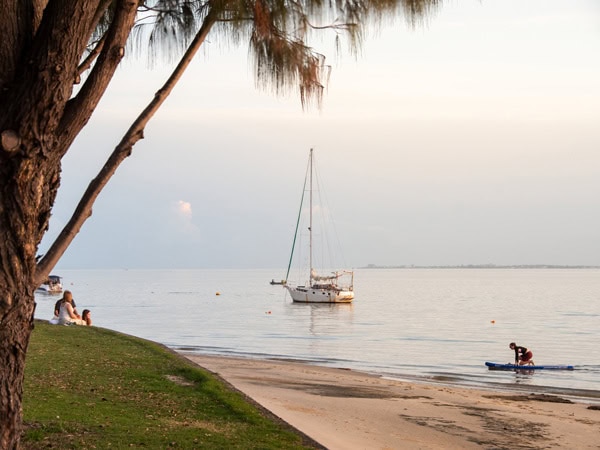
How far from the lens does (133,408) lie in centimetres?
984

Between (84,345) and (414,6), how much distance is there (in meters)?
13.1

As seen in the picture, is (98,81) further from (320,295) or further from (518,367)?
(320,295)

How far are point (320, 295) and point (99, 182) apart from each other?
7267 cm

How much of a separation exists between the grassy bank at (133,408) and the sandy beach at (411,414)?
1.01 meters

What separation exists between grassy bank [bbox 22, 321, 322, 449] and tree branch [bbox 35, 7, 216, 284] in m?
2.89

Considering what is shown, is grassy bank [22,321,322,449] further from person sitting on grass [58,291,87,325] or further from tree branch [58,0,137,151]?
person sitting on grass [58,291,87,325]

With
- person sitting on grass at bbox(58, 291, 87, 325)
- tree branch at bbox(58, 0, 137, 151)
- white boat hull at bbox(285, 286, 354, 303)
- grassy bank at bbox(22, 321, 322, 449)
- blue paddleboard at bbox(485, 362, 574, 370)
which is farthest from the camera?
white boat hull at bbox(285, 286, 354, 303)

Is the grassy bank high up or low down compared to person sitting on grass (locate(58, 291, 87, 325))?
down

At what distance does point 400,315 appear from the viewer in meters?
65.6

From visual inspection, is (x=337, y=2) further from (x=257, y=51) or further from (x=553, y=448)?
(x=553, y=448)

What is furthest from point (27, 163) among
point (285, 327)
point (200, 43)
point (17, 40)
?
point (285, 327)

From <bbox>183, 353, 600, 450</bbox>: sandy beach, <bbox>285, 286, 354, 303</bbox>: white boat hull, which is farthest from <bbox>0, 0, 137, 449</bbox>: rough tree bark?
<bbox>285, 286, 354, 303</bbox>: white boat hull

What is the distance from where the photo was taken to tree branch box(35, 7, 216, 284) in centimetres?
537

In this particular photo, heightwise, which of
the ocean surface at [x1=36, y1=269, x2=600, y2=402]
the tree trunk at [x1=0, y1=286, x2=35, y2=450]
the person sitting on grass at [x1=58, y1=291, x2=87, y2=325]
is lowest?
the ocean surface at [x1=36, y1=269, x2=600, y2=402]
